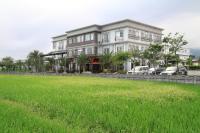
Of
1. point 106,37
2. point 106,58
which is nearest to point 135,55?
point 106,58

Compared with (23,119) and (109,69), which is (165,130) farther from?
(109,69)

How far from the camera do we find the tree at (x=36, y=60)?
70.8 m

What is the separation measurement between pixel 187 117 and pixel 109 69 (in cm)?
4605

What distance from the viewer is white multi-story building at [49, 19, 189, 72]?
51450 millimetres

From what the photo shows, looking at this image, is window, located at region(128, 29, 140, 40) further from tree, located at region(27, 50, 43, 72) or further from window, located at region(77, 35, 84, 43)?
tree, located at region(27, 50, 43, 72)

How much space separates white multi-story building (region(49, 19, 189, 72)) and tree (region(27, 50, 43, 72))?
30.8 feet

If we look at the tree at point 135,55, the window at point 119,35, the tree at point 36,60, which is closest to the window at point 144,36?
the window at point 119,35

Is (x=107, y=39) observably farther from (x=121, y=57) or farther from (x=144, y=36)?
(x=121, y=57)

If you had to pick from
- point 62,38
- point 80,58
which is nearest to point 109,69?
point 80,58

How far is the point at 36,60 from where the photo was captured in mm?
70938

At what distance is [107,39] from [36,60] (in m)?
23.8

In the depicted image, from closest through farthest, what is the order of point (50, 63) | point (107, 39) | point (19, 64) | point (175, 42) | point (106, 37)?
point (175, 42) < point (107, 39) < point (106, 37) < point (50, 63) < point (19, 64)

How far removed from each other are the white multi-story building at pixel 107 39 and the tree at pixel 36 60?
30.8 feet

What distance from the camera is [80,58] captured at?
5453 centimetres
